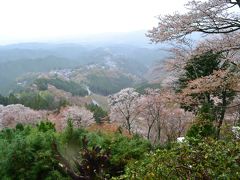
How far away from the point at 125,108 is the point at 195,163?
98.8ft

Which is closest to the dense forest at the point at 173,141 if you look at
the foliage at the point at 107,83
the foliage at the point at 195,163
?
the foliage at the point at 195,163

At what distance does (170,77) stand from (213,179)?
20637mm

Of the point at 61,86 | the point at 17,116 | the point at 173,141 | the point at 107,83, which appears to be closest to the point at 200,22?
the point at 173,141

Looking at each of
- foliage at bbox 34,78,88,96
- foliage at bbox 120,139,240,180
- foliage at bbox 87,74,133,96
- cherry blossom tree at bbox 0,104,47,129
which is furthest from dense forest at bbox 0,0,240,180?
foliage at bbox 87,74,133,96

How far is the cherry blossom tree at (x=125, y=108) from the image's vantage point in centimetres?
3347

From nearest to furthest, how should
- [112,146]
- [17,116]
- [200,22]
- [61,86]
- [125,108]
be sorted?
[200,22]
[112,146]
[125,108]
[17,116]
[61,86]

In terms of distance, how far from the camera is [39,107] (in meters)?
64.1

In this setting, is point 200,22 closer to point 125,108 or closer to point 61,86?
point 125,108

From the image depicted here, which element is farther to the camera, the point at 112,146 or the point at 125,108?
the point at 125,108

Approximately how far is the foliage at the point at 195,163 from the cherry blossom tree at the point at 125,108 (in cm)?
2795

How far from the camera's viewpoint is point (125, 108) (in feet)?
112

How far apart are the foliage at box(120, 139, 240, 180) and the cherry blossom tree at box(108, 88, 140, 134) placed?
27950mm

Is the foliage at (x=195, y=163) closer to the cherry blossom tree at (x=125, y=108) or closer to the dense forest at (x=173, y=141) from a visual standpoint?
the dense forest at (x=173, y=141)

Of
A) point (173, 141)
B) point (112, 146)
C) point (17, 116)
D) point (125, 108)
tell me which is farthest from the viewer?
point (17, 116)
